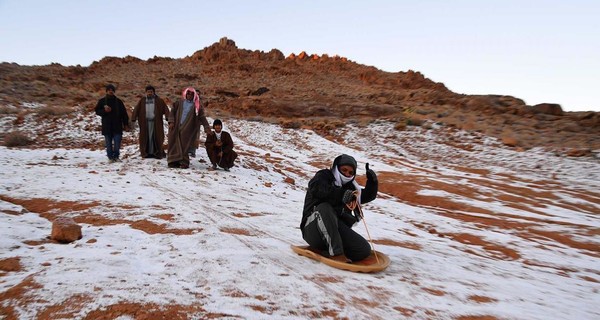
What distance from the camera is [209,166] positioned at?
30.0ft

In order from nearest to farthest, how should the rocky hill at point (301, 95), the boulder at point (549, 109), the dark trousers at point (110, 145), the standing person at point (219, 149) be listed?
the dark trousers at point (110, 145)
the standing person at point (219, 149)
the rocky hill at point (301, 95)
the boulder at point (549, 109)

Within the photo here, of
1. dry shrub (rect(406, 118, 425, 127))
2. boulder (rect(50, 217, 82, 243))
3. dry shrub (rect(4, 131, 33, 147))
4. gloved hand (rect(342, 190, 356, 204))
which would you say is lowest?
boulder (rect(50, 217, 82, 243))

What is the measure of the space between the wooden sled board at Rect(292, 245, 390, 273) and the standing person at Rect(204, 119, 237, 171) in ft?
16.8

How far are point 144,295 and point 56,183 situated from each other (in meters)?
4.32

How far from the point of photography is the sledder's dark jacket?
362 centimetres

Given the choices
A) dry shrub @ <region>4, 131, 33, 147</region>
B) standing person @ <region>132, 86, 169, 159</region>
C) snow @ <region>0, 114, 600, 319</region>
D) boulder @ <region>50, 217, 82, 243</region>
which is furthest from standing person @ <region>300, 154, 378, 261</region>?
dry shrub @ <region>4, 131, 33, 147</region>

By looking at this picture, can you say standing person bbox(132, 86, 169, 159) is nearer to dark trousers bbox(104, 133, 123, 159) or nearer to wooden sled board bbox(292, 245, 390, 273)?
dark trousers bbox(104, 133, 123, 159)

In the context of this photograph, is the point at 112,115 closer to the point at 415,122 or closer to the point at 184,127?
the point at 184,127

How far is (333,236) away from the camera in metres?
3.65

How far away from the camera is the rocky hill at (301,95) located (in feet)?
55.2

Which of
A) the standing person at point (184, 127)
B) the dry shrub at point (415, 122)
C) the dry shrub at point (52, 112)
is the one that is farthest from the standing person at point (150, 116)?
the dry shrub at point (415, 122)

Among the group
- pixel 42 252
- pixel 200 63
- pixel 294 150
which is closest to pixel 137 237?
pixel 42 252

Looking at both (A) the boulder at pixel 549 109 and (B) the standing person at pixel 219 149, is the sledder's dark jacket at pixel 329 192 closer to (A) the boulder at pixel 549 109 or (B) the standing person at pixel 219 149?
(B) the standing person at pixel 219 149

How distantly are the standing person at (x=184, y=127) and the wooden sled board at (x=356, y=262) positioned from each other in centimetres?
512
